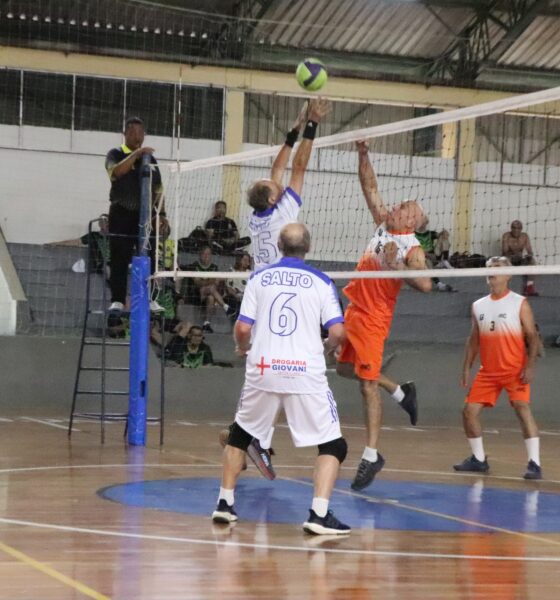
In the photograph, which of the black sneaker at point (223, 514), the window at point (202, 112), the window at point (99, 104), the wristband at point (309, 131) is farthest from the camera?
the window at point (202, 112)

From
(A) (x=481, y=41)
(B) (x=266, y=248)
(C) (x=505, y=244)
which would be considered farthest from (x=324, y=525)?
(A) (x=481, y=41)

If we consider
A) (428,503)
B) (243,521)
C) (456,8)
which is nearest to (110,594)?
A: (243,521)

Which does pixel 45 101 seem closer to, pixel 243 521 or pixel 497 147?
pixel 497 147

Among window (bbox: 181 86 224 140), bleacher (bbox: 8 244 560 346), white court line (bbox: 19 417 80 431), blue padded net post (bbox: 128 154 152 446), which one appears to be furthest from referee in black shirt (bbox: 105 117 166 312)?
window (bbox: 181 86 224 140)

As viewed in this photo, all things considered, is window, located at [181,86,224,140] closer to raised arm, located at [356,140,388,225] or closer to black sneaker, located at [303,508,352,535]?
raised arm, located at [356,140,388,225]

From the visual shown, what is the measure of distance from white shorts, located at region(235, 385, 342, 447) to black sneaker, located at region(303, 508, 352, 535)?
406 millimetres

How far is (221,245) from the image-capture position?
19875mm

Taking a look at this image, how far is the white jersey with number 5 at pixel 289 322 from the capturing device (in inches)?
275

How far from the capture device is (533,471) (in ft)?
34.0

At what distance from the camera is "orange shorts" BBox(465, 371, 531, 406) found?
10.9m

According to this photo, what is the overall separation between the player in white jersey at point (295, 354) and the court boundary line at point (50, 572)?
1386mm

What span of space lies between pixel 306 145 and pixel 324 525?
9.71 ft

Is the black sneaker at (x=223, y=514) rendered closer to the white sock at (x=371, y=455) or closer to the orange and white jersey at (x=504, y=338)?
the white sock at (x=371, y=455)

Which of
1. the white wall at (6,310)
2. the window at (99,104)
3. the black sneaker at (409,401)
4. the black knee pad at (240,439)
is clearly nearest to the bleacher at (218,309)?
the white wall at (6,310)
